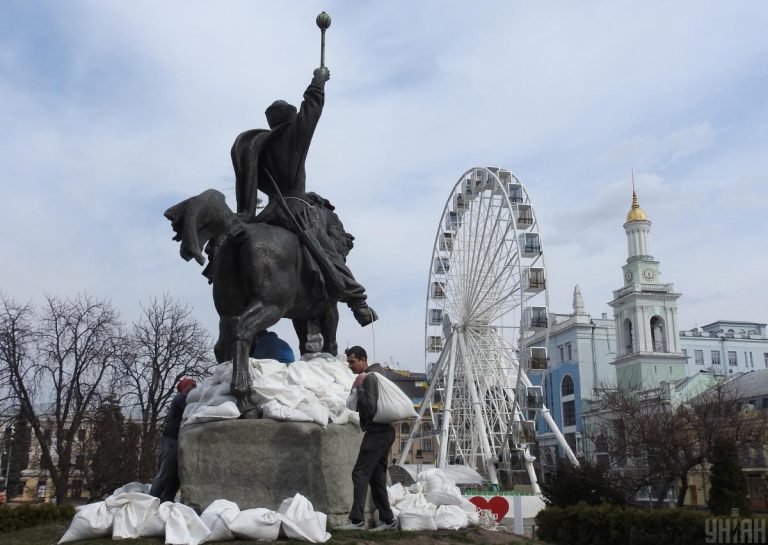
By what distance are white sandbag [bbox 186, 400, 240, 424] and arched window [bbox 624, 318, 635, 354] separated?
64087mm

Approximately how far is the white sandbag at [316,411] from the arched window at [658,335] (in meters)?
63.2

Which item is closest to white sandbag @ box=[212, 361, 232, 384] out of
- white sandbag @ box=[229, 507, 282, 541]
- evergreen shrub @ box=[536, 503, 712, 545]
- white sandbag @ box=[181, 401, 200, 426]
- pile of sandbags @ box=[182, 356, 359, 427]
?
pile of sandbags @ box=[182, 356, 359, 427]

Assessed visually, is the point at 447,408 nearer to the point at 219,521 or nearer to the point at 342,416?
the point at 342,416

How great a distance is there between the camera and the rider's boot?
967 cm

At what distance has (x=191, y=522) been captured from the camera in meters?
6.22

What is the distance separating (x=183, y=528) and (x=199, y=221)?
3179 mm

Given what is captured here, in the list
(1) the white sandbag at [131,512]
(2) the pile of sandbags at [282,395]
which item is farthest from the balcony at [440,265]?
(1) the white sandbag at [131,512]

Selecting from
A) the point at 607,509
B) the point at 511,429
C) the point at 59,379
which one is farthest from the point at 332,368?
the point at 511,429

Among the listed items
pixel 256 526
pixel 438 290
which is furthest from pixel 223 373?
pixel 438 290

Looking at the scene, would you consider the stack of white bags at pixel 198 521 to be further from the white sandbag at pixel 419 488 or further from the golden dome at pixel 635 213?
the golden dome at pixel 635 213

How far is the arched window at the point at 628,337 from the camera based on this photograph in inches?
2650

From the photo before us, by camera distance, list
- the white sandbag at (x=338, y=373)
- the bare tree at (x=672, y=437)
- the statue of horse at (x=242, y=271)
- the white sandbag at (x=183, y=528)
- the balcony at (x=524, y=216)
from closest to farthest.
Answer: the white sandbag at (x=183, y=528) → the statue of horse at (x=242, y=271) → the white sandbag at (x=338, y=373) → the bare tree at (x=672, y=437) → the balcony at (x=524, y=216)

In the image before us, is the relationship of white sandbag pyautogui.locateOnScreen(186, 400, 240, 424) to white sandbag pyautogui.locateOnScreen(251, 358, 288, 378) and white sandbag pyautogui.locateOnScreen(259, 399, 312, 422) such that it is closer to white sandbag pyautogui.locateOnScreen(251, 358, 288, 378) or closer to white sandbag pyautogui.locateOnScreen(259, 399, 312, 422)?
white sandbag pyautogui.locateOnScreen(259, 399, 312, 422)

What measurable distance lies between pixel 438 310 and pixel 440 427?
6.16 meters
